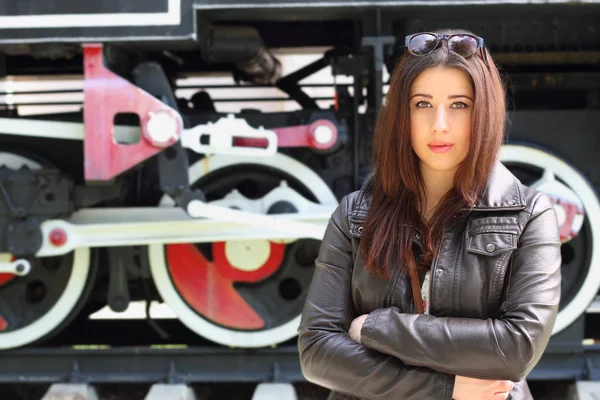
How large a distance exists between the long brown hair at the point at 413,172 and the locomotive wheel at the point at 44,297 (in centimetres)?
222

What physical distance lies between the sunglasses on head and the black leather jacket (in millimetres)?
232

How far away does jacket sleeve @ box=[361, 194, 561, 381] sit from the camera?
1.15 metres

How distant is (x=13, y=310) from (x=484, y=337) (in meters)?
2.74

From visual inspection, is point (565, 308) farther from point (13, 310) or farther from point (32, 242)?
→ point (13, 310)

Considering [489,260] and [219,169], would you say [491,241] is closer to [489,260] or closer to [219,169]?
[489,260]

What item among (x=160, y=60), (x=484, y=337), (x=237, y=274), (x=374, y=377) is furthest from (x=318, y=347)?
(x=160, y=60)

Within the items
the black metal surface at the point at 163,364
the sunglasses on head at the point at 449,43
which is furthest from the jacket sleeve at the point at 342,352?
the black metal surface at the point at 163,364

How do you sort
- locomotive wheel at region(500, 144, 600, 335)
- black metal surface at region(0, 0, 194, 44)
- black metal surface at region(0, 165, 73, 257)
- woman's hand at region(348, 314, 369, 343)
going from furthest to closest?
1. locomotive wheel at region(500, 144, 600, 335)
2. black metal surface at region(0, 165, 73, 257)
3. black metal surface at region(0, 0, 194, 44)
4. woman's hand at region(348, 314, 369, 343)

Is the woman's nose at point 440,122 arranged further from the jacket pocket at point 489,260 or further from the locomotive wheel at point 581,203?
the locomotive wheel at point 581,203

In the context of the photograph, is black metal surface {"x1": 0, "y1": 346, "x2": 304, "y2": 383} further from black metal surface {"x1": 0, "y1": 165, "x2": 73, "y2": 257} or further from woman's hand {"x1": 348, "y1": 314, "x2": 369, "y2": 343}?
woman's hand {"x1": 348, "y1": 314, "x2": 369, "y2": 343}

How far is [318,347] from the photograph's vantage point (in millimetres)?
1276

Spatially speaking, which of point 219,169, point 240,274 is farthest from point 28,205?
point 240,274

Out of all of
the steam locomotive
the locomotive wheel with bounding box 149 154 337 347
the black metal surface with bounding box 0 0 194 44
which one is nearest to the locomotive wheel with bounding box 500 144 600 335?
the steam locomotive

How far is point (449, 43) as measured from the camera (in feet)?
4.05
